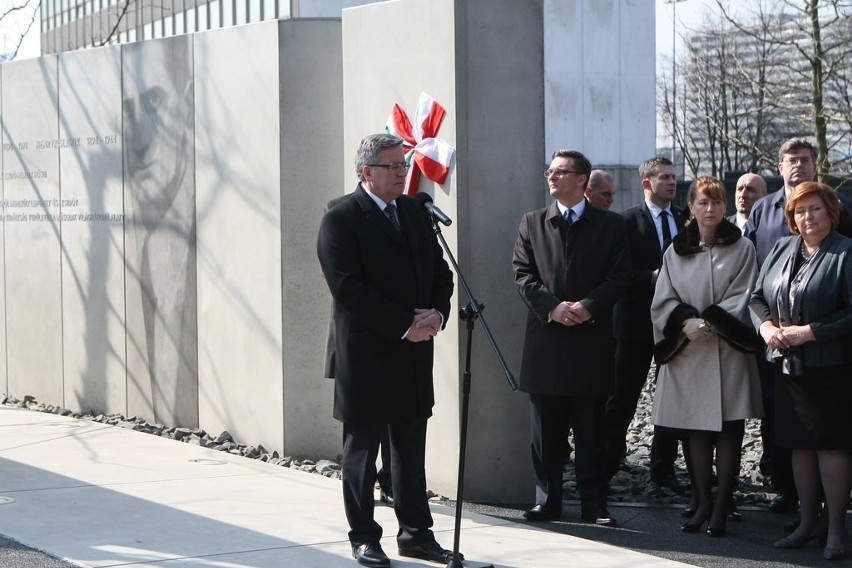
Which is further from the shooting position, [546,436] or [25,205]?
[25,205]

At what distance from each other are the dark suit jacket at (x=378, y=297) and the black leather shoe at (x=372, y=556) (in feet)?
1.87

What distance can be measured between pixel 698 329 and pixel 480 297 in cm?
138

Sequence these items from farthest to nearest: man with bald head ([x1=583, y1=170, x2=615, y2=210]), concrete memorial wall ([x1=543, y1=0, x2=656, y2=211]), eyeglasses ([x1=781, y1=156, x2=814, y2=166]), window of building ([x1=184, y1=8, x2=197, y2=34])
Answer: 1. window of building ([x1=184, y1=8, x2=197, y2=34])
2. concrete memorial wall ([x1=543, y1=0, x2=656, y2=211])
3. man with bald head ([x1=583, y1=170, x2=615, y2=210])
4. eyeglasses ([x1=781, y1=156, x2=814, y2=166])

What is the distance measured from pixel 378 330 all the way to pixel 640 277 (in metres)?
2.57

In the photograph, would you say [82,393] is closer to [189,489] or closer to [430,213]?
[189,489]

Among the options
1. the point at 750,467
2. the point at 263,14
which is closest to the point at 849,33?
the point at 750,467

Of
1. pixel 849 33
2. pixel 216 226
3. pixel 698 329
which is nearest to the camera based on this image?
pixel 698 329

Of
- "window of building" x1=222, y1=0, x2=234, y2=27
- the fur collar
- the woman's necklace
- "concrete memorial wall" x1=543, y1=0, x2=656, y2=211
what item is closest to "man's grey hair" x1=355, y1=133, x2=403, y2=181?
the fur collar

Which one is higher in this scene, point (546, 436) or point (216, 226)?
point (216, 226)

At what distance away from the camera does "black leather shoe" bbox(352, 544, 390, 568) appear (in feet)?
20.2

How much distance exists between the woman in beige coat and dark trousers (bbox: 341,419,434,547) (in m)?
1.57

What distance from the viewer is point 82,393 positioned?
11266mm

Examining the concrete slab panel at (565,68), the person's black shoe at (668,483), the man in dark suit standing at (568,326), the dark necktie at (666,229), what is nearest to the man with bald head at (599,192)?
the dark necktie at (666,229)

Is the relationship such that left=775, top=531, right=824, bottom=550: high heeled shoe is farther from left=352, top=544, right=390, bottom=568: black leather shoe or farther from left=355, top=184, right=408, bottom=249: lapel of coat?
left=355, top=184, right=408, bottom=249: lapel of coat
